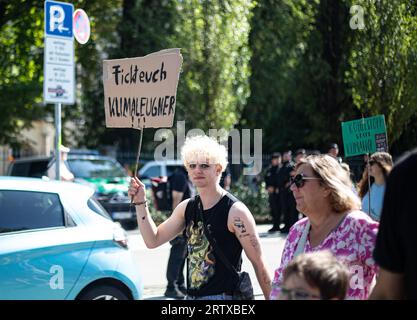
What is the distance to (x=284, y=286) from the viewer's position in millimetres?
2754

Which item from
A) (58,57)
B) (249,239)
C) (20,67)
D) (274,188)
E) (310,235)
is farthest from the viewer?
(20,67)

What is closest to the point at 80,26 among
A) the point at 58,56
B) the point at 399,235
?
the point at 58,56

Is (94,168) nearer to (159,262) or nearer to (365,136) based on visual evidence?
(159,262)

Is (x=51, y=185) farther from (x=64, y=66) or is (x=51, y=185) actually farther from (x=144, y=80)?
(x=64, y=66)

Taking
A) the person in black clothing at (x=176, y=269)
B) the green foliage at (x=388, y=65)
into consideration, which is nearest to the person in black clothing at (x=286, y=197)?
the green foliage at (x=388, y=65)

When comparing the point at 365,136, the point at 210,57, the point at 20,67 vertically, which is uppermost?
the point at 210,57

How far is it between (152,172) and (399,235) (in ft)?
55.5

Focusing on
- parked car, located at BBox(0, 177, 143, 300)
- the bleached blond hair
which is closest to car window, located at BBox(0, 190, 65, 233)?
parked car, located at BBox(0, 177, 143, 300)

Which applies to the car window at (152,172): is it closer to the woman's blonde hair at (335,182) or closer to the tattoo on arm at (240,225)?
the tattoo on arm at (240,225)

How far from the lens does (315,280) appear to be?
8.82 feet

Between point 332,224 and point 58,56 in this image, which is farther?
point 58,56

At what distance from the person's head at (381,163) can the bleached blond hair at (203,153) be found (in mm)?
2780

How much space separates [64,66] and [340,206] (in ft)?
19.6
